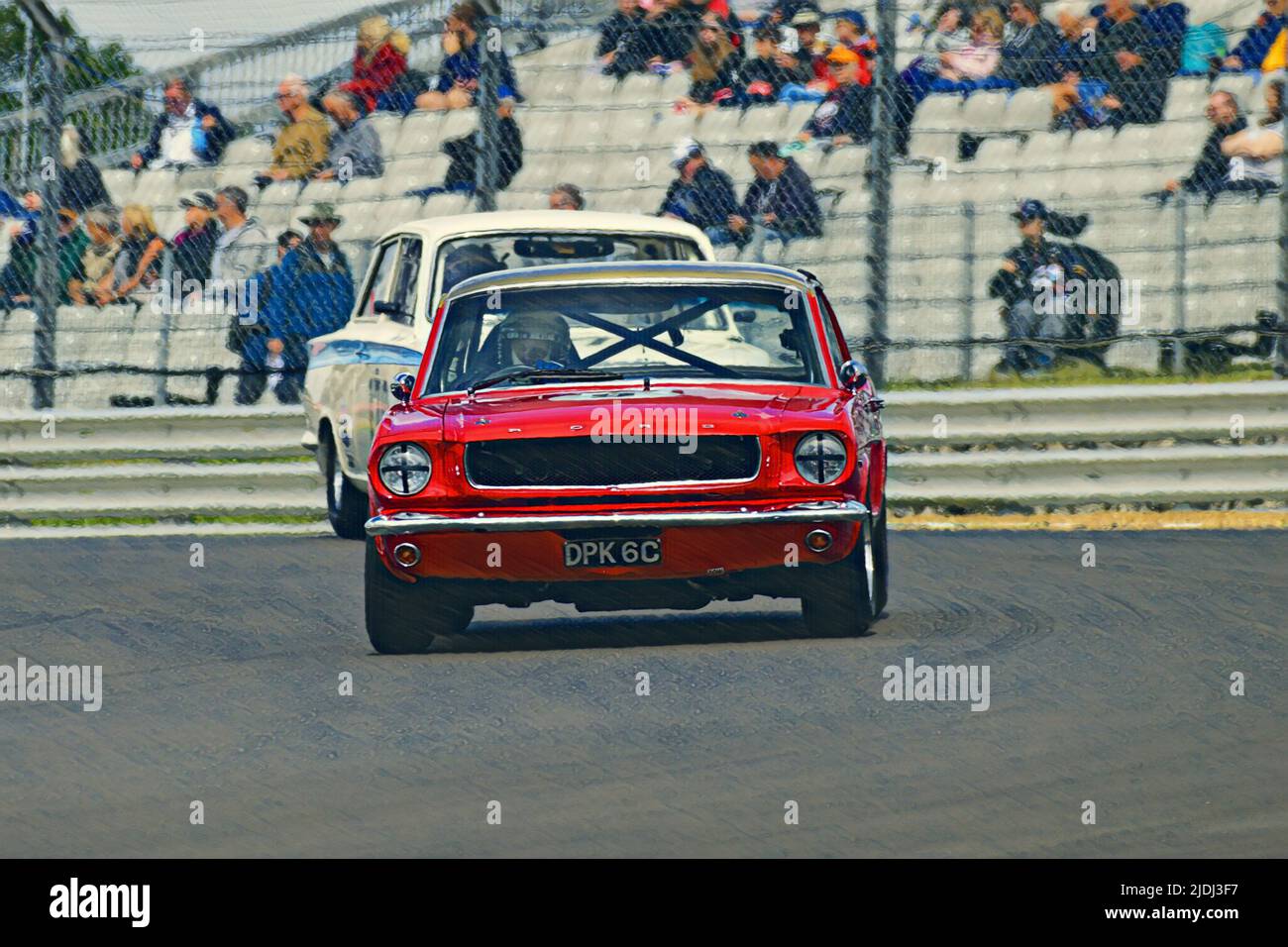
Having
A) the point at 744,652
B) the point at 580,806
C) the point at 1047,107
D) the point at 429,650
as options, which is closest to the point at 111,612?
the point at 429,650

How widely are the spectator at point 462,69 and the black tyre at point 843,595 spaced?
269 inches

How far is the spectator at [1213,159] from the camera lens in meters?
15.5

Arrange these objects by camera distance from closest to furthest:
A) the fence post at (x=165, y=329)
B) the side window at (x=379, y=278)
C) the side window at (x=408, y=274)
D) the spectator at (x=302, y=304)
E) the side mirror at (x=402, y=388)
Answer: the side mirror at (x=402, y=388) → the side window at (x=408, y=274) → the side window at (x=379, y=278) → the spectator at (x=302, y=304) → the fence post at (x=165, y=329)

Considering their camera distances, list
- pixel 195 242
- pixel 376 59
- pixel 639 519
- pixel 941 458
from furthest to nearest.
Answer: pixel 376 59
pixel 195 242
pixel 941 458
pixel 639 519

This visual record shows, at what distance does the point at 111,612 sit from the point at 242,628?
1.00 meters

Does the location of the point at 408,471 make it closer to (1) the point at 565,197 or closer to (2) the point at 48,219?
(1) the point at 565,197

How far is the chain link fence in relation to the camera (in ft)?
50.5

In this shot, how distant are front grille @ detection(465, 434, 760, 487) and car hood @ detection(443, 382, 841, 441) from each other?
0.05 meters

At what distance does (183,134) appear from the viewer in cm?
1802

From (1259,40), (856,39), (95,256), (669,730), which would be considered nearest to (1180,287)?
(1259,40)

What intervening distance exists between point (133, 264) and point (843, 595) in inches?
341

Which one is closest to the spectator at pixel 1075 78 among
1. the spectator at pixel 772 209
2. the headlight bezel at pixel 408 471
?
the spectator at pixel 772 209

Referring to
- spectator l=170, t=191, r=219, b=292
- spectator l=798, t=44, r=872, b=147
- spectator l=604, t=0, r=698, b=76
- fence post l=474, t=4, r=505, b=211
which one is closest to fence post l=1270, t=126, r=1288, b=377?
spectator l=798, t=44, r=872, b=147

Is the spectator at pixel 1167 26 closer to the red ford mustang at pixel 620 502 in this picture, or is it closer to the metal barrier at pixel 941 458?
the metal barrier at pixel 941 458
